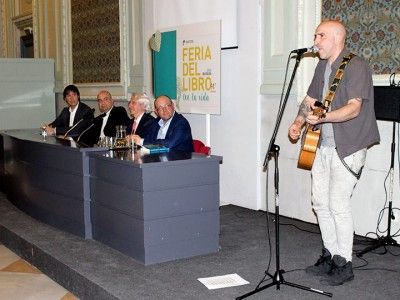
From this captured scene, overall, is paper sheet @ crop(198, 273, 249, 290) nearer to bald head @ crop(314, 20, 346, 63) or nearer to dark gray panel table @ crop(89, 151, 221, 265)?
dark gray panel table @ crop(89, 151, 221, 265)

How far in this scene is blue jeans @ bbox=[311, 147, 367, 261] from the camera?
10.4 feet

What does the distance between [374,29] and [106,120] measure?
2890mm

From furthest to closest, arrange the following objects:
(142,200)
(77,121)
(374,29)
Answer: (77,121) → (374,29) → (142,200)

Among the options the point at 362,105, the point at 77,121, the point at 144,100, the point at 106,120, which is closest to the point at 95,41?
the point at 77,121

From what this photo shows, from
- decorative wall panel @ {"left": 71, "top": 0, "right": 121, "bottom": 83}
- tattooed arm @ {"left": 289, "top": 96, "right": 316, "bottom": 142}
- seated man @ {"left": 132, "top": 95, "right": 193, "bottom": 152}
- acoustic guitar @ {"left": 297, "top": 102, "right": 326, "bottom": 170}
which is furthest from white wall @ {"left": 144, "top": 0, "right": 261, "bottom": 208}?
decorative wall panel @ {"left": 71, "top": 0, "right": 121, "bottom": 83}

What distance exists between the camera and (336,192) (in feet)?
10.4

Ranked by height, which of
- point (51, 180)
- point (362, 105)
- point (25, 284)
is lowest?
point (25, 284)

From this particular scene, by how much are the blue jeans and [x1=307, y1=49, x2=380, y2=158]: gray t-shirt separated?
69 mm

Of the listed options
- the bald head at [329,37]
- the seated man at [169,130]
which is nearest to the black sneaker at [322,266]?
the bald head at [329,37]

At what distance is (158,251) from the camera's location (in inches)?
142

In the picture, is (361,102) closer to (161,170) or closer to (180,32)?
(161,170)

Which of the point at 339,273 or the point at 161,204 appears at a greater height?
the point at 161,204

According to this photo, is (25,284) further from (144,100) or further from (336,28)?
(336,28)

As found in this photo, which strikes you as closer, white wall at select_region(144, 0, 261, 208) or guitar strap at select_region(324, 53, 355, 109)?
guitar strap at select_region(324, 53, 355, 109)
